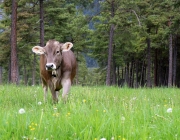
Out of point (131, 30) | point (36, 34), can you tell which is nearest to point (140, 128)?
point (131, 30)

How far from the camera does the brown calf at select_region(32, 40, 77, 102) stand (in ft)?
28.0

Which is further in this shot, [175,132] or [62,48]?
[62,48]

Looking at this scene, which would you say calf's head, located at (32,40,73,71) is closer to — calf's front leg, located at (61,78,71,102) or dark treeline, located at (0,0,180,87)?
calf's front leg, located at (61,78,71,102)

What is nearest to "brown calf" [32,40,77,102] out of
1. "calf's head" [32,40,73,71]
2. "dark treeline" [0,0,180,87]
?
"calf's head" [32,40,73,71]

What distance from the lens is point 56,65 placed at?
28.2 ft

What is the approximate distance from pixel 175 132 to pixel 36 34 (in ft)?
105

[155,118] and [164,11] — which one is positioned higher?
[164,11]

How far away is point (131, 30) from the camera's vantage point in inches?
1177

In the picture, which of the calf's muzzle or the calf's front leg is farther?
the calf's front leg

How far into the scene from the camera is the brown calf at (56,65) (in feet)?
28.0

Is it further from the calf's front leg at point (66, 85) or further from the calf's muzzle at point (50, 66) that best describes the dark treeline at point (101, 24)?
the calf's muzzle at point (50, 66)

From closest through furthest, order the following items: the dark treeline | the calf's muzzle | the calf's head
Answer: the calf's muzzle < the calf's head < the dark treeline

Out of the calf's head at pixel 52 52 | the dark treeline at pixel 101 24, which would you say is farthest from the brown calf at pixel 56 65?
the dark treeline at pixel 101 24

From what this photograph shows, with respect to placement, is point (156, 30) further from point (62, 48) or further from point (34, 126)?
point (34, 126)
